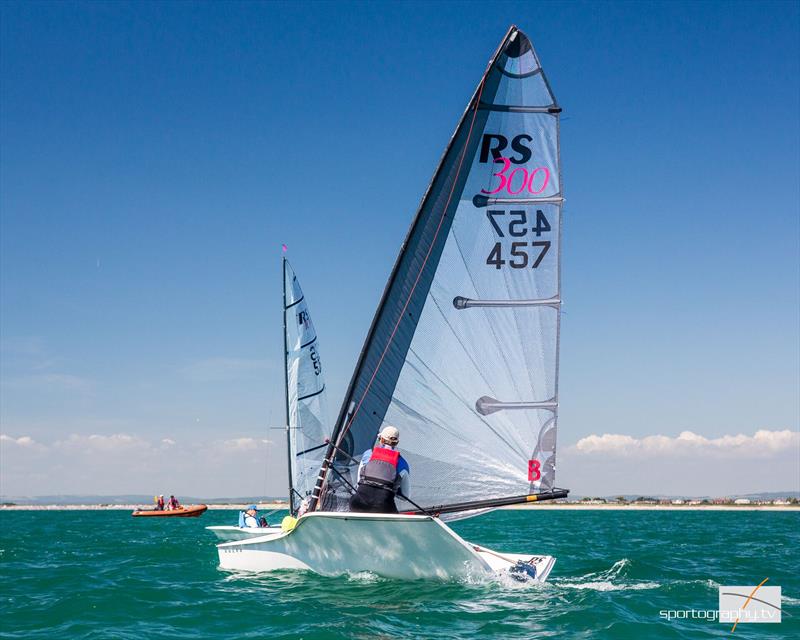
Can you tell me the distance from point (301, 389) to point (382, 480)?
14.1 meters

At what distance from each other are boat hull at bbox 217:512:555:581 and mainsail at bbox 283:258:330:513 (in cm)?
1286

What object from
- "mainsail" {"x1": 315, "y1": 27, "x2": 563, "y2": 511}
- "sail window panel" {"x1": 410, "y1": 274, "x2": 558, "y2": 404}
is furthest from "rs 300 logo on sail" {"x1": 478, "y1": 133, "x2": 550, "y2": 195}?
"sail window panel" {"x1": 410, "y1": 274, "x2": 558, "y2": 404}

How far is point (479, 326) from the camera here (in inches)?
486

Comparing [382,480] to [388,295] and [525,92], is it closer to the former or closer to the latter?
[388,295]

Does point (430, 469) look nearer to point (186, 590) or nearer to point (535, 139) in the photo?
point (186, 590)

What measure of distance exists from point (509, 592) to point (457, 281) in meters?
4.84


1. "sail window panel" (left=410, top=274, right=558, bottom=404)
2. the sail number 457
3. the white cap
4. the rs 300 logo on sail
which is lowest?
the white cap

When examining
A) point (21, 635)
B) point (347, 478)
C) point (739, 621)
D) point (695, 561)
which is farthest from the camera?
point (695, 561)

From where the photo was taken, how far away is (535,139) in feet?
40.4

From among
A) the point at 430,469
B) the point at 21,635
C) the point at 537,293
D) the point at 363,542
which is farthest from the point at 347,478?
the point at 21,635

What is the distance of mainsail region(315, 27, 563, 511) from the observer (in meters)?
12.2

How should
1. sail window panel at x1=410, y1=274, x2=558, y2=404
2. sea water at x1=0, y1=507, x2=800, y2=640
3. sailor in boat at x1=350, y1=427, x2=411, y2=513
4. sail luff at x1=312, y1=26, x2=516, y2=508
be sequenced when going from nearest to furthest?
sea water at x1=0, y1=507, x2=800, y2=640 → sailor in boat at x1=350, y1=427, x2=411, y2=513 → sail window panel at x1=410, y1=274, x2=558, y2=404 → sail luff at x1=312, y1=26, x2=516, y2=508

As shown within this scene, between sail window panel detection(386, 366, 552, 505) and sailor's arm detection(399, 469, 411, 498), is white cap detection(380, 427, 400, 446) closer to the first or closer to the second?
sailor's arm detection(399, 469, 411, 498)

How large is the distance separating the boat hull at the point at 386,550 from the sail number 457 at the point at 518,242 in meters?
4.43
